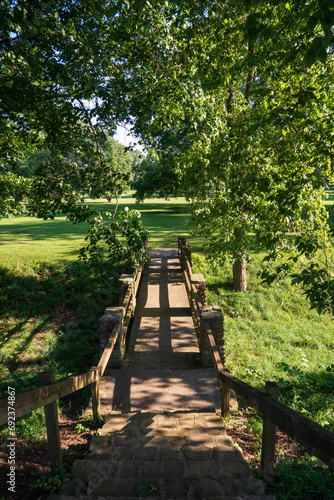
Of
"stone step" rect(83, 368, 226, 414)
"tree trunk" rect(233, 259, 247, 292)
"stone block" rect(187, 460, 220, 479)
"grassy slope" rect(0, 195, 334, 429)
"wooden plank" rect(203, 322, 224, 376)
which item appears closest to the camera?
"stone block" rect(187, 460, 220, 479)

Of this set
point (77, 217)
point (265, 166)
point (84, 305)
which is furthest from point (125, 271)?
point (265, 166)

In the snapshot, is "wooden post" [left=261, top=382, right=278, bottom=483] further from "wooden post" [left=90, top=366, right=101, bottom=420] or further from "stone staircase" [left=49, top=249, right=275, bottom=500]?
"wooden post" [left=90, top=366, right=101, bottom=420]

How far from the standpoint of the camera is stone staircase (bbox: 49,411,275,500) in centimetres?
261

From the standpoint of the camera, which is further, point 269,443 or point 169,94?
point 169,94

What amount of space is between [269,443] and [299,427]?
0.79 m

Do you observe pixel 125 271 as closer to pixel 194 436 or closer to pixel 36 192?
pixel 36 192

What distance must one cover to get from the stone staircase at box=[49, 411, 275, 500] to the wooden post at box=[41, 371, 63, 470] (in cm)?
28

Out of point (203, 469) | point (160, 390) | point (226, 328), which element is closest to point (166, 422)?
point (160, 390)

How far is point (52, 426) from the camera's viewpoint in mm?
3100

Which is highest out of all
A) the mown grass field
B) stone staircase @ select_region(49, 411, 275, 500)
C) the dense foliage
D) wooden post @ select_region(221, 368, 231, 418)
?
the dense foliage

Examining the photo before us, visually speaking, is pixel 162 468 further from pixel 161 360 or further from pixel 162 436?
pixel 161 360

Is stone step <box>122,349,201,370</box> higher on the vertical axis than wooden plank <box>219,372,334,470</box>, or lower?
lower

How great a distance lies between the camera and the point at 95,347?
916 cm

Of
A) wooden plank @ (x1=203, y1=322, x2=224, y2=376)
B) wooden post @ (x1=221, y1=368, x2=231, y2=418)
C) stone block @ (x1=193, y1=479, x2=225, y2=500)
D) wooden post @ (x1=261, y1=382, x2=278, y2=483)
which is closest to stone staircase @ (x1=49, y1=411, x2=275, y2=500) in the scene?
stone block @ (x1=193, y1=479, x2=225, y2=500)
